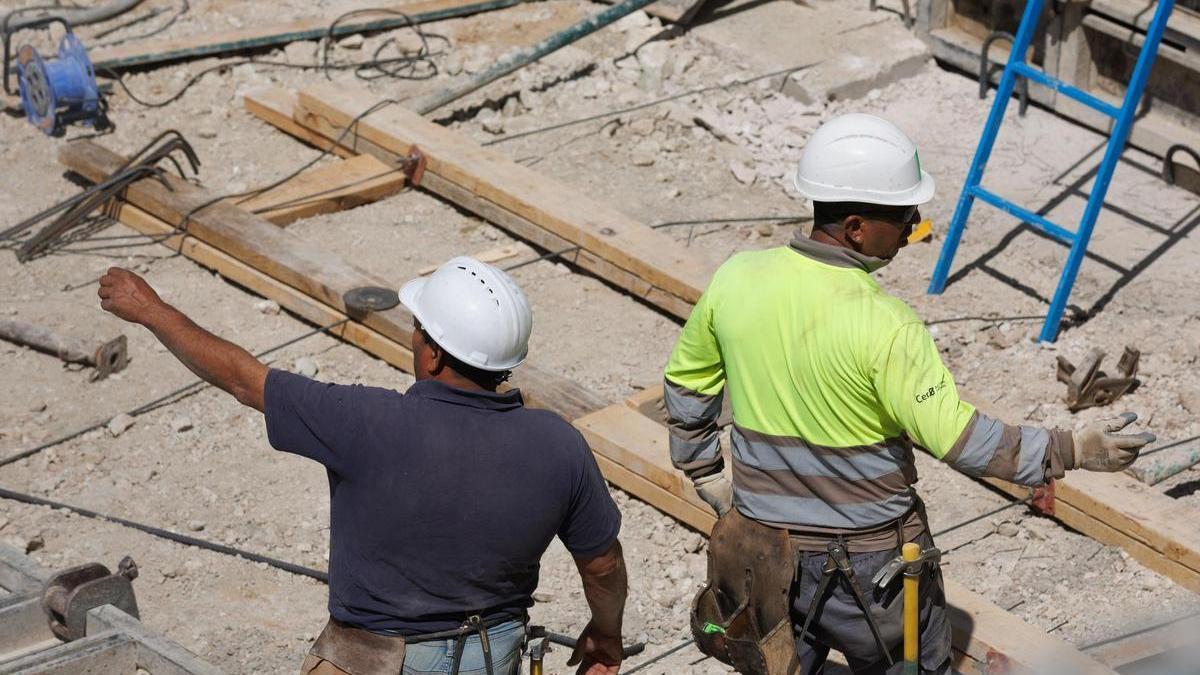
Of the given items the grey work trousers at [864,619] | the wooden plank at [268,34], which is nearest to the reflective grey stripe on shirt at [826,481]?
the grey work trousers at [864,619]

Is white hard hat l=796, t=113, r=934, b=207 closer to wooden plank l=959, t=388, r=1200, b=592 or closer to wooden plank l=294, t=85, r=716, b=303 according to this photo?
wooden plank l=959, t=388, r=1200, b=592

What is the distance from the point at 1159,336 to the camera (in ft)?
24.5

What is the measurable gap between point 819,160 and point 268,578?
9.47 ft

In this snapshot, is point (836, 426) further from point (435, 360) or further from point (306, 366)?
point (306, 366)

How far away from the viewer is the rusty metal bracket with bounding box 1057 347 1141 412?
683cm

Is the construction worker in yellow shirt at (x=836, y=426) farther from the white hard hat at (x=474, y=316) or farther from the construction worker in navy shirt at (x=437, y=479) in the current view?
the white hard hat at (x=474, y=316)

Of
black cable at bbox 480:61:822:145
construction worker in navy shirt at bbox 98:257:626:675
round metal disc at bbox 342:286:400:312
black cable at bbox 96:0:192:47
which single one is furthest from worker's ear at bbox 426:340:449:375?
black cable at bbox 96:0:192:47

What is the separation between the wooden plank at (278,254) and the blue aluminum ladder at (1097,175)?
93.2 inches

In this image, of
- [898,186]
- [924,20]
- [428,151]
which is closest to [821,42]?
[924,20]

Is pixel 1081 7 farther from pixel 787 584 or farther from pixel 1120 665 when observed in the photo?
pixel 787 584

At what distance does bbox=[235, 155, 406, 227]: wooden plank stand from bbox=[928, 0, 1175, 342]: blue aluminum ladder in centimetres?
310

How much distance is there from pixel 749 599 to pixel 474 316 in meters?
1.33

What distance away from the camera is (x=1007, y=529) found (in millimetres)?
6172

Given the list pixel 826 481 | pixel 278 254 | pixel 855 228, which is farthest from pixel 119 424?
pixel 855 228
